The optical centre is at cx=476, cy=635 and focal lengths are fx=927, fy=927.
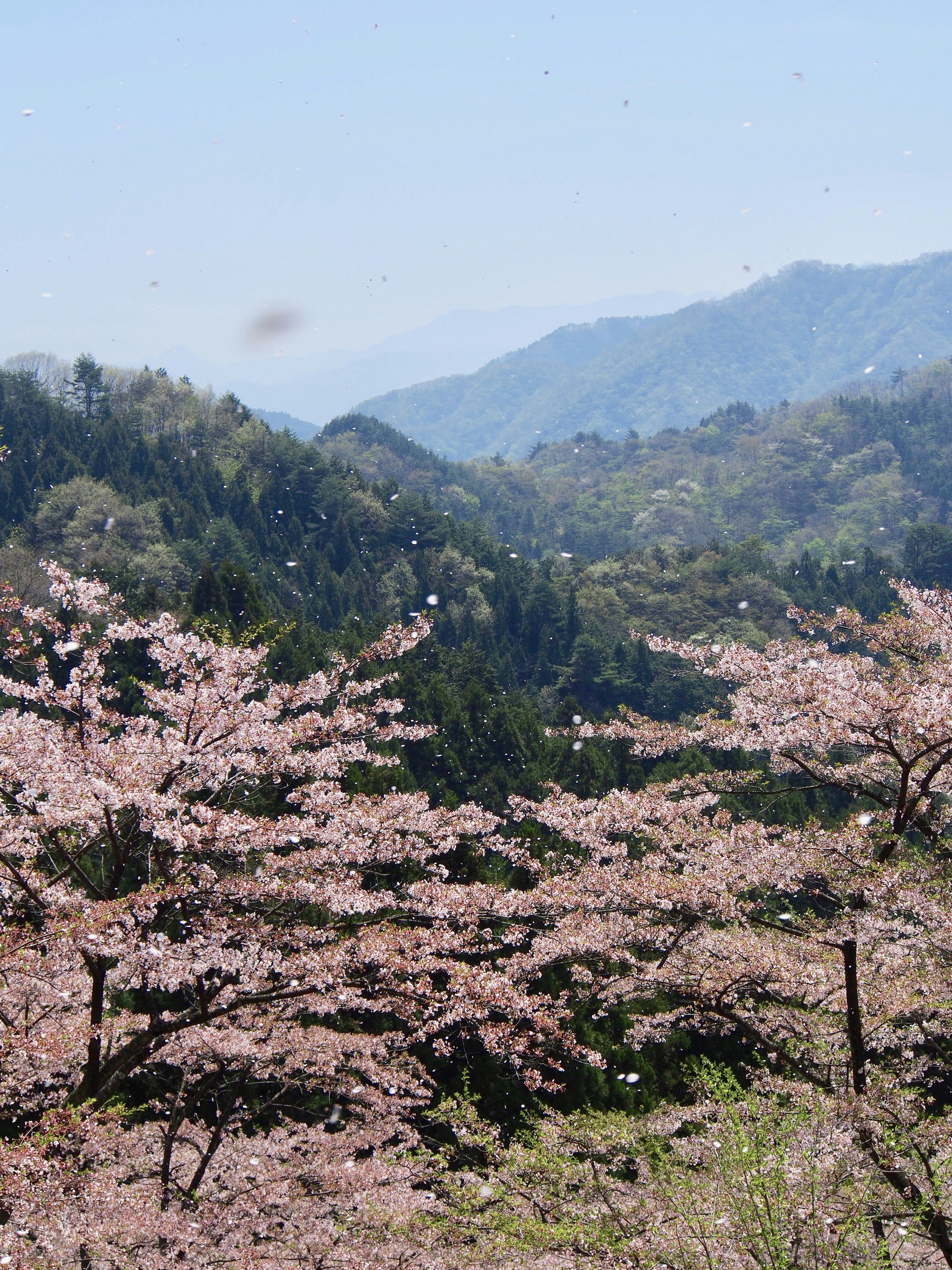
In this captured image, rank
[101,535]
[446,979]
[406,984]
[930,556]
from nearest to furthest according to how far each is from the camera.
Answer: [406,984], [446,979], [101,535], [930,556]

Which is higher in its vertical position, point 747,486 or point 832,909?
point 747,486

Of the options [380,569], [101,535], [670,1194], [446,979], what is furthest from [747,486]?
[670,1194]

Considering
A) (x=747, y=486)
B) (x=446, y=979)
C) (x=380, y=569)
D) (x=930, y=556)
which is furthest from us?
(x=747, y=486)

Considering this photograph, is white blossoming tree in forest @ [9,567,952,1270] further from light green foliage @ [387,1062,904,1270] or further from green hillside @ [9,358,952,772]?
green hillside @ [9,358,952,772]

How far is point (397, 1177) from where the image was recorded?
345 inches

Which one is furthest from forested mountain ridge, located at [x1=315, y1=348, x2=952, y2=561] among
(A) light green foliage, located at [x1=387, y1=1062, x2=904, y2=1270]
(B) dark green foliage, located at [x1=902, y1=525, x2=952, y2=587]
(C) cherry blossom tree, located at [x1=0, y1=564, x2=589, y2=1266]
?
(A) light green foliage, located at [x1=387, y1=1062, x2=904, y2=1270]

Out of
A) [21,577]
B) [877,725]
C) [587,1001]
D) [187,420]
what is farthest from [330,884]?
[187,420]

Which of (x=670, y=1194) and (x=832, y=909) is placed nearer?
(x=670, y=1194)

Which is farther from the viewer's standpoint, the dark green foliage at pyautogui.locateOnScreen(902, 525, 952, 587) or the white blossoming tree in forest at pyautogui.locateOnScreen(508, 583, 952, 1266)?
the dark green foliage at pyautogui.locateOnScreen(902, 525, 952, 587)

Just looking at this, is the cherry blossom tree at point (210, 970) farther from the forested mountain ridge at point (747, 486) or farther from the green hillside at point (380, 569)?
the forested mountain ridge at point (747, 486)

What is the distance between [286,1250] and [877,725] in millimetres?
6586

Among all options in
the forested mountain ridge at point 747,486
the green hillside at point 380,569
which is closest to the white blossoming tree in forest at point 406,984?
the green hillside at point 380,569

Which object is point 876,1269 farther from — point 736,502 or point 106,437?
point 736,502

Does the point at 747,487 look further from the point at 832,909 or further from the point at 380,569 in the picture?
the point at 832,909
